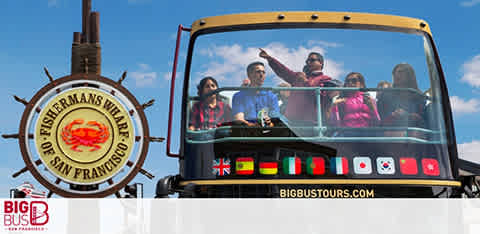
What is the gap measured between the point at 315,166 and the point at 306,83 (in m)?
0.94

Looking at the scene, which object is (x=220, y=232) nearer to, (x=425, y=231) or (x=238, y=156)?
(x=238, y=156)

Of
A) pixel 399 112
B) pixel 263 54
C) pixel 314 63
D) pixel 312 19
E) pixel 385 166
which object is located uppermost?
pixel 312 19

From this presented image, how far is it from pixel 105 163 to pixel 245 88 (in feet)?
9.68

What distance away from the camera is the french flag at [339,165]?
596 cm

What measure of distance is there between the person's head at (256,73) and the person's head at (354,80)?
862mm

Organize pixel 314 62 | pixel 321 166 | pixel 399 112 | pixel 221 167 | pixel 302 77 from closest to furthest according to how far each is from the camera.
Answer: pixel 321 166
pixel 221 167
pixel 399 112
pixel 302 77
pixel 314 62

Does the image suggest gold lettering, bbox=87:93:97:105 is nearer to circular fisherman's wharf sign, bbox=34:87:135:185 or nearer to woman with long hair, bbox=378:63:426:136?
circular fisherman's wharf sign, bbox=34:87:135:185

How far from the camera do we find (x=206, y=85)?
658 cm

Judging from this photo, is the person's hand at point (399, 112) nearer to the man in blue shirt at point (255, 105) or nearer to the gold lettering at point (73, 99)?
the man in blue shirt at point (255, 105)

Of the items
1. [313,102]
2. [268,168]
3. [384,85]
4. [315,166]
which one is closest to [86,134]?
[268,168]

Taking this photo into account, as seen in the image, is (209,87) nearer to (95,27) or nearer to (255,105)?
(255,105)

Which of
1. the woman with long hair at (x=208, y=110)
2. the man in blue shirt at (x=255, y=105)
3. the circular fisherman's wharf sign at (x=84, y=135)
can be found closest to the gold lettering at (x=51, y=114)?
the circular fisherman's wharf sign at (x=84, y=135)

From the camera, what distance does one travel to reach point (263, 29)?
21.7 ft

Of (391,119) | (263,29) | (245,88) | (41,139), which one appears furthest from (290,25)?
(41,139)
